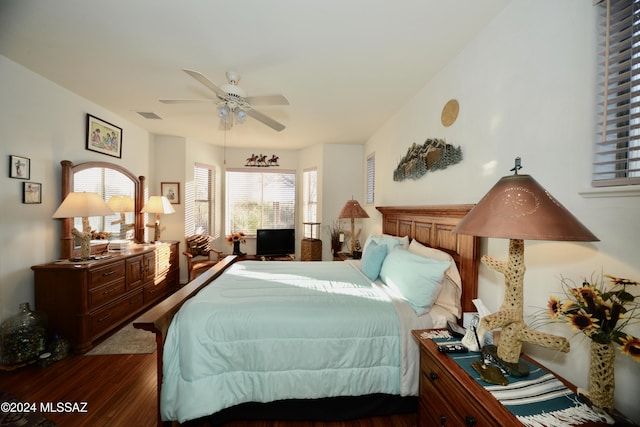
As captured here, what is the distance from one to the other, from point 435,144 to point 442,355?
1.73m

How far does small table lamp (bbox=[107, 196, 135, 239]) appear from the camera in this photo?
3.39 m

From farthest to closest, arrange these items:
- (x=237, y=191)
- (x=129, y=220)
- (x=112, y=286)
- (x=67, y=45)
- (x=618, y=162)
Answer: (x=237, y=191)
(x=129, y=220)
(x=112, y=286)
(x=67, y=45)
(x=618, y=162)

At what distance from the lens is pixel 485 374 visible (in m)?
1.05

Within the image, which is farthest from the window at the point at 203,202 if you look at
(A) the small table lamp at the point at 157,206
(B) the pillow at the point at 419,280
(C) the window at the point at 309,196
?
(B) the pillow at the point at 419,280

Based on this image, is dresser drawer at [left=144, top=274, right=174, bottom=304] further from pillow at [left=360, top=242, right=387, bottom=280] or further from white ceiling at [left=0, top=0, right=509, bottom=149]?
pillow at [left=360, top=242, right=387, bottom=280]

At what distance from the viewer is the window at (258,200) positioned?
5.28 metres

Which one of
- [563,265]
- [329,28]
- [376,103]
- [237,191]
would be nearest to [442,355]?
[563,265]

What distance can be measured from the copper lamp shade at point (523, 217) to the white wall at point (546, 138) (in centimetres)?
27

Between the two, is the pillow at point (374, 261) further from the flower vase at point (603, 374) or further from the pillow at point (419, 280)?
the flower vase at point (603, 374)

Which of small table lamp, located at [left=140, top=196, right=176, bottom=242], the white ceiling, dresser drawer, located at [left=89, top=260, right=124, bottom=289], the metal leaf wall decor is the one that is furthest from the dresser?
the metal leaf wall decor

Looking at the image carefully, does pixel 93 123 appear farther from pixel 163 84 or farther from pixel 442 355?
pixel 442 355

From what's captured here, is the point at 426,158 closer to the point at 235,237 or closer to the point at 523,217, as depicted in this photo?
the point at 523,217

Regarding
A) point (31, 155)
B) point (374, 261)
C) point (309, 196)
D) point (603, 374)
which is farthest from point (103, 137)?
point (603, 374)

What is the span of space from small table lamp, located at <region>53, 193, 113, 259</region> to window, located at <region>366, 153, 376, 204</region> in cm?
360
